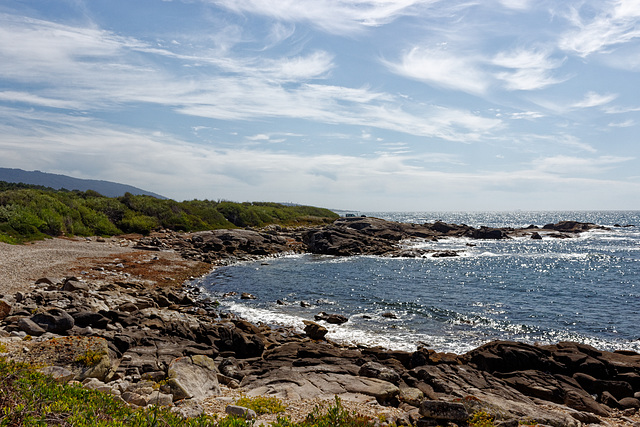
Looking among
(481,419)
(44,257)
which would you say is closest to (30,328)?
(481,419)

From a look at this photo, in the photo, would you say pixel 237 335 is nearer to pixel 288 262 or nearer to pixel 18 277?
pixel 18 277

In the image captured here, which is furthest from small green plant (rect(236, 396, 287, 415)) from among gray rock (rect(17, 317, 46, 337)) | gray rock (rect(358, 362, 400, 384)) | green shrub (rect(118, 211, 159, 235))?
green shrub (rect(118, 211, 159, 235))

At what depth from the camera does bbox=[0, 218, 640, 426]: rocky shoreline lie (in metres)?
10.5

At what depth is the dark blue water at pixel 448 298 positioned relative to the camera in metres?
23.5

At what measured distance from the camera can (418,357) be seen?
16281 mm

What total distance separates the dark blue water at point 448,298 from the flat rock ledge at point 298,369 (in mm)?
4785

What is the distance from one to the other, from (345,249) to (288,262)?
52.8 feet

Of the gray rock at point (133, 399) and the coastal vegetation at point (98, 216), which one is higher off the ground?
the coastal vegetation at point (98, 216)

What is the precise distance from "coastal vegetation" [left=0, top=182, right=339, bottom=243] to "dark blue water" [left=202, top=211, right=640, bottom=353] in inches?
957

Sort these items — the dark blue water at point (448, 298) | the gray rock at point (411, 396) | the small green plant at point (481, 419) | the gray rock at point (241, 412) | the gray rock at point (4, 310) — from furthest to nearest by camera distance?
1. the dark blue water at point (448, 298)
2. the gray rock at point (4, 310)
3. the gray rock at point (411, 396)
4. the small green plant at point (481, 419)
5. the gray rock at point (241, 412)

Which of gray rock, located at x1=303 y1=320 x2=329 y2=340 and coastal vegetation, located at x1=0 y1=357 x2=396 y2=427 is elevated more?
coastal vegetation, located at x1=0 y1=357 x2=396 y2=427

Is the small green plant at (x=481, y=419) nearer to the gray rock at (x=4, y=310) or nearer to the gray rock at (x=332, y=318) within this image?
the gray rock at (x=332, y=318)

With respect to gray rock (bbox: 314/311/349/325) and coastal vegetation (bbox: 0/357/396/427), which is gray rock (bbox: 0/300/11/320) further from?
gray rock (bbox: 314/311/349/325)

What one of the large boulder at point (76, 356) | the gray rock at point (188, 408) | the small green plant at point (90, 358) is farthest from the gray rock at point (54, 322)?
the gray rock at point (188, 408)
